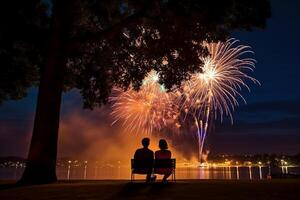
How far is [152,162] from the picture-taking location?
1459cm

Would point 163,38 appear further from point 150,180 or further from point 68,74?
point 150,180

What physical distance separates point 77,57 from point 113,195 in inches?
534

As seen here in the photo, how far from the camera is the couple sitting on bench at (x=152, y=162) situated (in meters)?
14.5

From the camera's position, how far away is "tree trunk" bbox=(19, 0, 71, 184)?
1677cm

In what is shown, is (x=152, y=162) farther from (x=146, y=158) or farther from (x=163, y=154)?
(x=163, y=154)

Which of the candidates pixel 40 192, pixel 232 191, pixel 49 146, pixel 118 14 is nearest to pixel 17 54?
pixel 118 14

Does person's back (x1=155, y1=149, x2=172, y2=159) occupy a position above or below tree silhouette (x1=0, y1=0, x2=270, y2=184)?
below

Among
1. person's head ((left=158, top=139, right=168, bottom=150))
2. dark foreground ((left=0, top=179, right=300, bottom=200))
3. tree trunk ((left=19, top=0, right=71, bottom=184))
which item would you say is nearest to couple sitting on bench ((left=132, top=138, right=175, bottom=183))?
person's head ((left=158, top=139, right=168, bottom=150))

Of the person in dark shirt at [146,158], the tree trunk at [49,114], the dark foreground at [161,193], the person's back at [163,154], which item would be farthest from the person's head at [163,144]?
the tree trunk at [49,114]

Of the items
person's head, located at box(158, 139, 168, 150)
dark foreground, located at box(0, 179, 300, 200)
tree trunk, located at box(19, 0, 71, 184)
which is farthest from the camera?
tree trunk, located at box(19, 0, 71, 184)

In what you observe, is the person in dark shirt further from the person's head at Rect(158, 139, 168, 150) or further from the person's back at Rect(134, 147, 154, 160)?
the person's head at Rect(158, 139, 168, 150)

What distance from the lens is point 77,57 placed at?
76.8ft

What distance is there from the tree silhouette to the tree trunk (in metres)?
0.04

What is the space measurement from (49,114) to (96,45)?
24.3 feet
